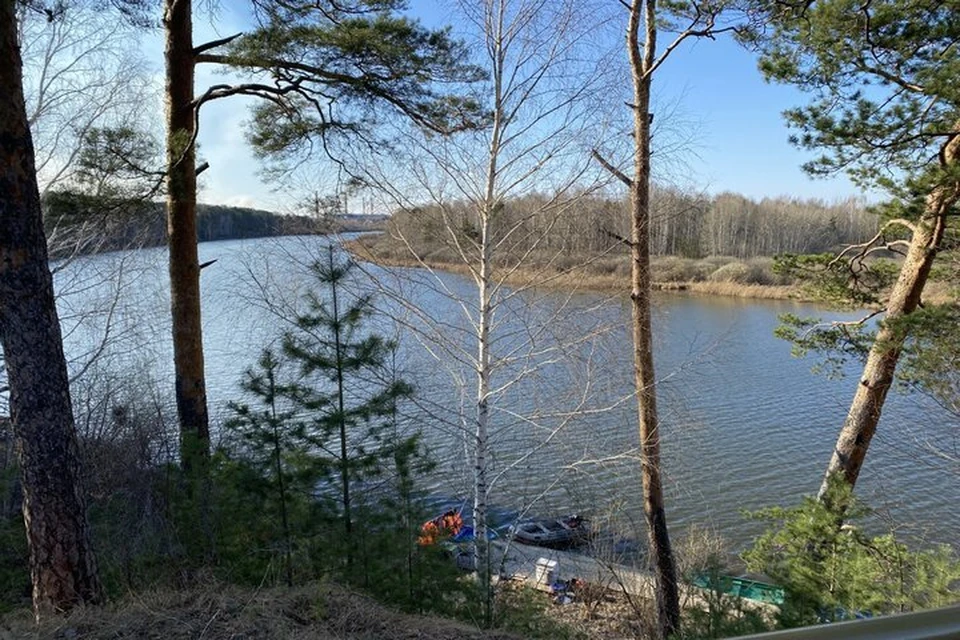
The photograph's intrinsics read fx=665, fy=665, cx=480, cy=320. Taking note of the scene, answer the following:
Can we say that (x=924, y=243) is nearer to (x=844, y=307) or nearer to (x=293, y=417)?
(x=844, y=307)

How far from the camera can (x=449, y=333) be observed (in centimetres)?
783

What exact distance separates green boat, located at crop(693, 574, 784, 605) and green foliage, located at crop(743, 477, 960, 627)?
0.08 m

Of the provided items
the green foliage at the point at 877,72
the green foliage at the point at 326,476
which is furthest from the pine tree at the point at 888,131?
the green foliage at the point at 326,476

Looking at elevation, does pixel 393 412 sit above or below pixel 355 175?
below

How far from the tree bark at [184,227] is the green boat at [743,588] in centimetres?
453

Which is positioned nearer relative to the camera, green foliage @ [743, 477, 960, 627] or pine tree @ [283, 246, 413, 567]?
green foliage @ [743, 477, 960, 627]

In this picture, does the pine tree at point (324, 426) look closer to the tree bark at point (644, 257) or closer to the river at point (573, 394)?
the river at point (573, 394)

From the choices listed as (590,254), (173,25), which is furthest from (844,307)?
(173,25)

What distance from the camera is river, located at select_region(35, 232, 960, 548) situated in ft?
25.2

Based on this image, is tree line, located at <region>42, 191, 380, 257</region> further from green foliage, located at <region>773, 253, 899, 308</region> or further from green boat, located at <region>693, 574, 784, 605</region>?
green foliage, located at <region>773, 253, 899, 308</region>

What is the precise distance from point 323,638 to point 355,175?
17.4 feet

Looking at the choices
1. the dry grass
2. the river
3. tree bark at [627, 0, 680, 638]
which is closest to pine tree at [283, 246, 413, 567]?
the river

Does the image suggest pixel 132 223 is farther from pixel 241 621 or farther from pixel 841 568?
pixel 841 568

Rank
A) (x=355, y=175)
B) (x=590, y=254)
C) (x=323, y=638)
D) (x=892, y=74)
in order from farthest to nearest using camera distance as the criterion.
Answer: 1. (x=590, y=254)
2. (x=355, y=175)
3. (x=892, y=74)
4. (x=323, y=638)
